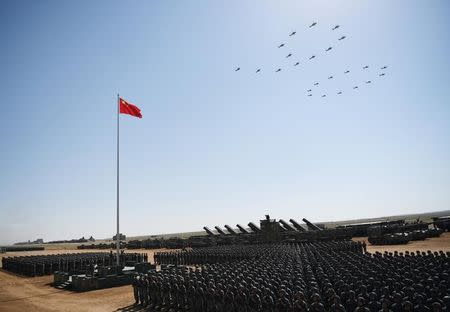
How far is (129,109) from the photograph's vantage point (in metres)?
21.5

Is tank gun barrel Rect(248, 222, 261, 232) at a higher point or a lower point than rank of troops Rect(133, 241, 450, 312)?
higher

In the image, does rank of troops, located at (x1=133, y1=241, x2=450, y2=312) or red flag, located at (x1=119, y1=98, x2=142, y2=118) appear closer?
rank of troops, located at (x1=133, y1=241, x2=450, y2=312)

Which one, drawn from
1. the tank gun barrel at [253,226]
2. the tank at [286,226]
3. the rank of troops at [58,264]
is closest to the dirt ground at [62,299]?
the rank of troops at [58,264]

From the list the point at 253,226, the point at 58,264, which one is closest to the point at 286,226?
the point at 253,226

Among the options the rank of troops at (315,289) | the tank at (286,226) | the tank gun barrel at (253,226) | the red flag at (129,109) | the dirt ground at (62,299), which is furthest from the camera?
the tank at (286,226)

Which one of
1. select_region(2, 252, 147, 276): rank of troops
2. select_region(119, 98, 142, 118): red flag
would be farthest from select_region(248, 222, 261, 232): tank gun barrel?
select_region(119, 98, 142, 118): red flag

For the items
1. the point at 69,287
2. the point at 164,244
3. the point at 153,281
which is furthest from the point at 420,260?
the point at 164,244

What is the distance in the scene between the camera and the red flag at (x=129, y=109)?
69.8 ft

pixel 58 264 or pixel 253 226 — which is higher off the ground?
pixel 253 226

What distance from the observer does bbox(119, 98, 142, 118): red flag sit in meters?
21.3

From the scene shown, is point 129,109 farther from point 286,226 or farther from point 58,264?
point 286,226

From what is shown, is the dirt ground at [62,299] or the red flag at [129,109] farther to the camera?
the red flag at [129,109]

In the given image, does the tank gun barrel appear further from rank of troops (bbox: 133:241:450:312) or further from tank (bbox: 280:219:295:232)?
rank of troops (bbox: 133:241:450:312)

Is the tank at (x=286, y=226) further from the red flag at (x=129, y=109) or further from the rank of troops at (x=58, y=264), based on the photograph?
the red flag at (x=129, y=109)
